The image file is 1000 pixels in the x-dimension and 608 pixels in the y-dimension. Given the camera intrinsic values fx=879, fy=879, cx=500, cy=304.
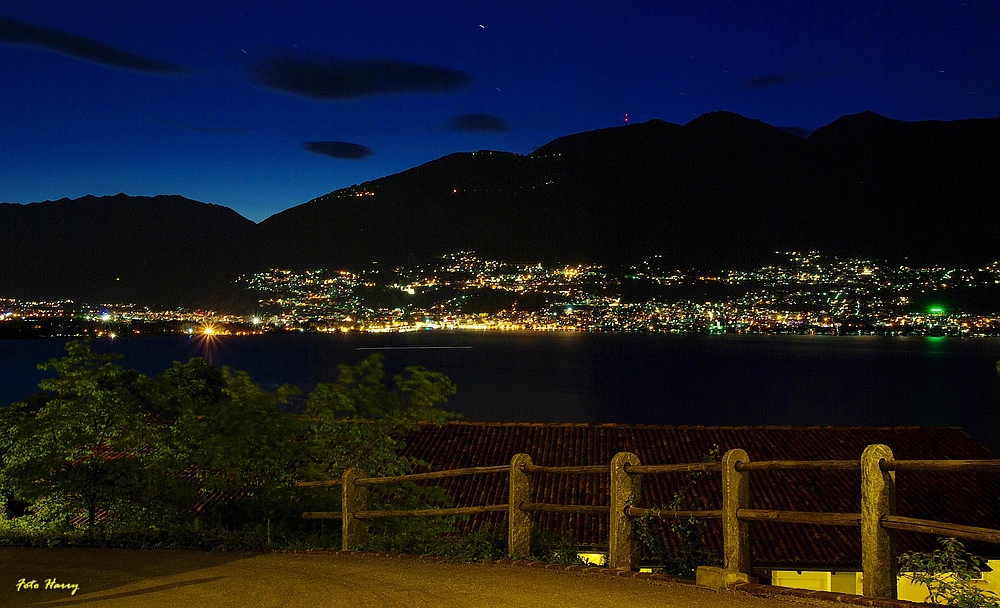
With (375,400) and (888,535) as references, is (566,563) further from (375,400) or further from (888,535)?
(375,400)

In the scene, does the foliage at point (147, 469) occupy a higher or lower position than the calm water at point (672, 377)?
higher

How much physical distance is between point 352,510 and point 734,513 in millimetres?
4240

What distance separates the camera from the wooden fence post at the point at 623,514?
267 inches

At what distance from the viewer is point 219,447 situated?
9.78 m

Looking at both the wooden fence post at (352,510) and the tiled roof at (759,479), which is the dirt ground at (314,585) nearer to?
the wooden fence post at (352,510)

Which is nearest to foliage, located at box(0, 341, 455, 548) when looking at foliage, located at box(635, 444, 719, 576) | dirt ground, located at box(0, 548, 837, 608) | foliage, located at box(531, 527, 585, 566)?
dirt ground, located at box(0, 548, 837, 608)

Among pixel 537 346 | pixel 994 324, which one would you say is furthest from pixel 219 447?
pixel 994 324

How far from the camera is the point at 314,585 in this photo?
664 centimetres

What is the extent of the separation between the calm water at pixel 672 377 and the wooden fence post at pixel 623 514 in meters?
43.2

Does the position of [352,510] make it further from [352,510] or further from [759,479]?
[759,479]

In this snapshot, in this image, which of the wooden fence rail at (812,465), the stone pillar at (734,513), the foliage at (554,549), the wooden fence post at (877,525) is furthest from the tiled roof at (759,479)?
the wooden fence post at (877,525)

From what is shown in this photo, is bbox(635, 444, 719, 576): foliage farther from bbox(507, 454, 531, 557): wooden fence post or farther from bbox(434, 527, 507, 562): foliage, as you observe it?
bbox(434, 527, 507, 562): foliage

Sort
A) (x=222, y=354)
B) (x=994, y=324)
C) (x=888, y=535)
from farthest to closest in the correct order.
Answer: (x=994, y=324) < (x=222, y=354) < (x=888, y=535)

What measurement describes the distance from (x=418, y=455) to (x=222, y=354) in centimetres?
11867
